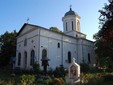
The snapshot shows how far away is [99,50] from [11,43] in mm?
25390

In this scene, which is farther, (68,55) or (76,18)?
(76,18)

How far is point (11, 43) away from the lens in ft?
164

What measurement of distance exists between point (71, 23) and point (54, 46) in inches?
380

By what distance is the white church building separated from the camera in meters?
31.3

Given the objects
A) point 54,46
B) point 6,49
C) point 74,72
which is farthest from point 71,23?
point 74,72

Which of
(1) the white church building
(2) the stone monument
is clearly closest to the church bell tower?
(1) the white church building

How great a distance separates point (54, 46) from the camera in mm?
33344

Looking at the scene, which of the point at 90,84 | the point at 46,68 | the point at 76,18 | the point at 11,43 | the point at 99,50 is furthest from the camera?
the point at 11,43

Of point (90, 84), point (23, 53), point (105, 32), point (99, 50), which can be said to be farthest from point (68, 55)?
point (90, 84)

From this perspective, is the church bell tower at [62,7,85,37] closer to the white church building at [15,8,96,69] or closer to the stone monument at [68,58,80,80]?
the white church building at [15,8,96,69]

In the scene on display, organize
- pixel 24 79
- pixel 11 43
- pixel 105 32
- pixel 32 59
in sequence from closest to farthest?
pixel 24 79 < pixel 105 32 < pixel 32 59 < pixel 11 43

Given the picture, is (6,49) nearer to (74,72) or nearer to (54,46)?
(54,46)

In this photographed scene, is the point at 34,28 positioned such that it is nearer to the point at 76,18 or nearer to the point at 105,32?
the point at 76,18

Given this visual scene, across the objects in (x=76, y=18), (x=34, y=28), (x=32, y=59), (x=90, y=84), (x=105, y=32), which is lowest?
(x=90, y=84)
